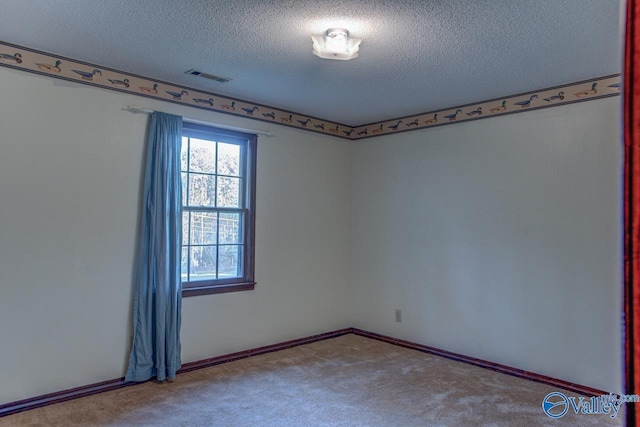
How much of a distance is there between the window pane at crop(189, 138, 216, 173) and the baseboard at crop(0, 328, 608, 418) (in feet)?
5.55

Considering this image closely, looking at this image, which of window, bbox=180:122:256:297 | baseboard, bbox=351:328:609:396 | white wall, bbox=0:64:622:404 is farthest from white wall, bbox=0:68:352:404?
baseboard, bbox=351:328:609:396

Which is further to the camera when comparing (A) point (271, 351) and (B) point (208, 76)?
(A) point (271, 351)

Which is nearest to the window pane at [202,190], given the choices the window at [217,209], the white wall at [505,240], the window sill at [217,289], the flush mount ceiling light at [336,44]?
the window at [217,209]

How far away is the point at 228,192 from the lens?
4.12m

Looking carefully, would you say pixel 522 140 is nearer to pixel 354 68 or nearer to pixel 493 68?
pixel 493 68

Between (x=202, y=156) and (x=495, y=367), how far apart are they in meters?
3.19

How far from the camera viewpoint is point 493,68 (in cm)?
317

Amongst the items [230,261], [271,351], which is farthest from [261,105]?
[271,351]

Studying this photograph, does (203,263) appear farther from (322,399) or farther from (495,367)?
(495,367)

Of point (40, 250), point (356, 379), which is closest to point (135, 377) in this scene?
point (40, 250)

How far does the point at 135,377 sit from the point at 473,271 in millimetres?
3016

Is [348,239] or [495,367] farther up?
[348,239]

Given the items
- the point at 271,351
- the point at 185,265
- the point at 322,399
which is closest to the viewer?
the point at 322,399

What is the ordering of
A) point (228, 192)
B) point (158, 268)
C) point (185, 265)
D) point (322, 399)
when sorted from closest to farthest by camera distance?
point (322, 399) < point (158, 268) < point (185, 265) < point (228, 192)
